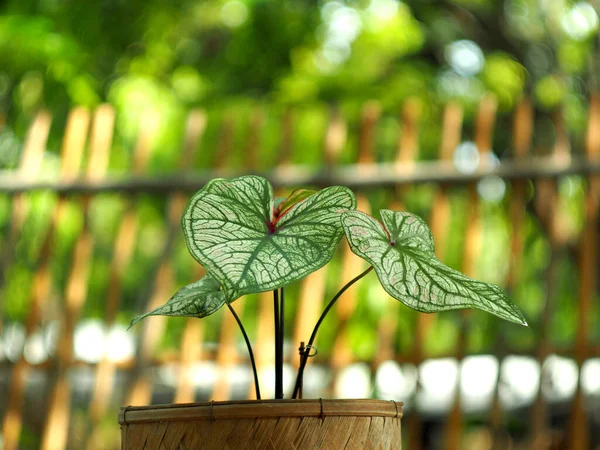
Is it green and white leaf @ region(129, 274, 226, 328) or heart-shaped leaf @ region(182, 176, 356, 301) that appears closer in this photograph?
heart-shaped leaf @ region(182, 176, 356, 301)

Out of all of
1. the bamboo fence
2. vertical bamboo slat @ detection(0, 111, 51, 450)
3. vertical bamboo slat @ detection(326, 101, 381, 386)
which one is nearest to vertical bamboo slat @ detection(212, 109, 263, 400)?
the bamboo fence

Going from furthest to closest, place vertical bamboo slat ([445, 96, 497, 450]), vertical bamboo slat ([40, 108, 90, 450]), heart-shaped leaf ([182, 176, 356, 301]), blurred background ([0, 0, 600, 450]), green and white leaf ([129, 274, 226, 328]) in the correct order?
1. vertical bamboo slat ([40, 108, 90, 450])
2. blurred background ([0, 0, 600, 450])
3. vertical bamboo slat ([445, 96, 497, 450])
4. green and white leaf ([129, 274, 226, 328])
5. heart-shaped leaf ([182, 176, 356, 301])

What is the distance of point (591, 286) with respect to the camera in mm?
2404

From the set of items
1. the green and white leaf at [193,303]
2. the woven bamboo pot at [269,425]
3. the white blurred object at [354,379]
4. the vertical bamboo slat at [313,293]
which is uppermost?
the vertical bamboo slat at [313,293]

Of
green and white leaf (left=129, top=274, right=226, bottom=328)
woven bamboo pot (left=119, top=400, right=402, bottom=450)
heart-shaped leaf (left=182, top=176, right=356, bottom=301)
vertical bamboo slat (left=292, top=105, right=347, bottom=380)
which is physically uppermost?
vertical bamboo slat (left=292, top=105, right=347, bottom=380)

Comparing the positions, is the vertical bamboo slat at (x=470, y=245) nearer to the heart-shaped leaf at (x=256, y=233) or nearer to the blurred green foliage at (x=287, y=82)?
the blurred green foliage at (x=287, y=82)

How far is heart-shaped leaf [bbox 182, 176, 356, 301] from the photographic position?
31.7 inches

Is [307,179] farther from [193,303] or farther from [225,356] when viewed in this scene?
[193,303]

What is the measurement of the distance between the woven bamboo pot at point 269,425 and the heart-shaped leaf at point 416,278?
0.13 metres

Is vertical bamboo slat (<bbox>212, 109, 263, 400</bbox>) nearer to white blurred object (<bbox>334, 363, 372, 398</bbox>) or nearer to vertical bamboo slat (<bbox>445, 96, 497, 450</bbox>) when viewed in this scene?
white blurred object (<bbox>334, 363, 372, 398</bbox>)

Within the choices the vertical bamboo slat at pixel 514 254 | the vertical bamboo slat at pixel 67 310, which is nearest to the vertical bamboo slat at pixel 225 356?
the vertical bamboo slat at pixel 67 310

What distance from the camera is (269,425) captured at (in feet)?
2.75

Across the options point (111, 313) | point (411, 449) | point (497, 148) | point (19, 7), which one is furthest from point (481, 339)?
point (19, 7)

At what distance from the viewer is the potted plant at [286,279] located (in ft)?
2.73
